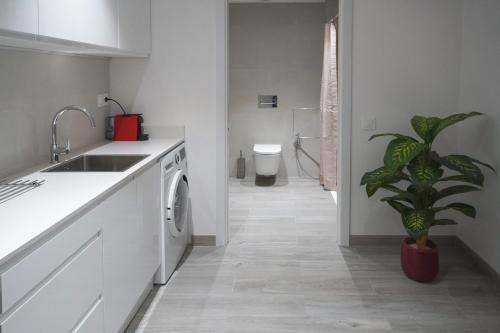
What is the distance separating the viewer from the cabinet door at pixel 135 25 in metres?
3.34

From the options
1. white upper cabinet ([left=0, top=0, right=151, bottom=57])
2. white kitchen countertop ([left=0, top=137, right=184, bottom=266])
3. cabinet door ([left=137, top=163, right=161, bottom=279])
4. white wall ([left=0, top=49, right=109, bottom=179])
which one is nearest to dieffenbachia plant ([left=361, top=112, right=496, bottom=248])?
cabinet door ([left=137, top=163, right=161, bottom=279])

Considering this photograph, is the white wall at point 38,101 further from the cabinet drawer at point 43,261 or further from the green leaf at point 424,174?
the green leaf at point 424,174

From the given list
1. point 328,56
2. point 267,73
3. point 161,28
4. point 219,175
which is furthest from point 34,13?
point 267,73

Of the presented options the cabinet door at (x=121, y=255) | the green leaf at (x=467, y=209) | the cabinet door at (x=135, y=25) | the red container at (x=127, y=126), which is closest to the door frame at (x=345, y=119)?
the green leaf at (x=467, y=209)

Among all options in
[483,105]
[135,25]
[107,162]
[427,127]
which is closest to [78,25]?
[107,162]

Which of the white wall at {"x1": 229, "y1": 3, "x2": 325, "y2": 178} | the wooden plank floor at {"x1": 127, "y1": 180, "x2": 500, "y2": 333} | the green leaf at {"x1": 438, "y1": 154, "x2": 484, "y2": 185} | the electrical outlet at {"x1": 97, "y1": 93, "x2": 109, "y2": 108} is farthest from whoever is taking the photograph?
the white wall at {"x1": 229, "y1": 3, "x2": 325, "y2": 178}

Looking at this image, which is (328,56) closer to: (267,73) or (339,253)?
(267,73)

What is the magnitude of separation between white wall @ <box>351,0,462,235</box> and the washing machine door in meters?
1.32

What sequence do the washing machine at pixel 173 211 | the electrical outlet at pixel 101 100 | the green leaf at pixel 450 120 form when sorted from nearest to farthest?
1. the green leaf at pixel 450 120
2. the washing machine at pixel 173 211
3. the electrical outlet at pixel 101 100

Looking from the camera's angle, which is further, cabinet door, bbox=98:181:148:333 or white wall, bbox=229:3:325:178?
white wall, bbox=229:3:325:178

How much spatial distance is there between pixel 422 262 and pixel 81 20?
2483 mm

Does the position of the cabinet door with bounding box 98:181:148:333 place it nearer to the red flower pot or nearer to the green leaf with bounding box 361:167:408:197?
the green leaf with bounding box 361:167:408:197

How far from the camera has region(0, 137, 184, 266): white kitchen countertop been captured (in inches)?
62.6

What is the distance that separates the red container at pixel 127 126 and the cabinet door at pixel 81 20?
85 centimetres
